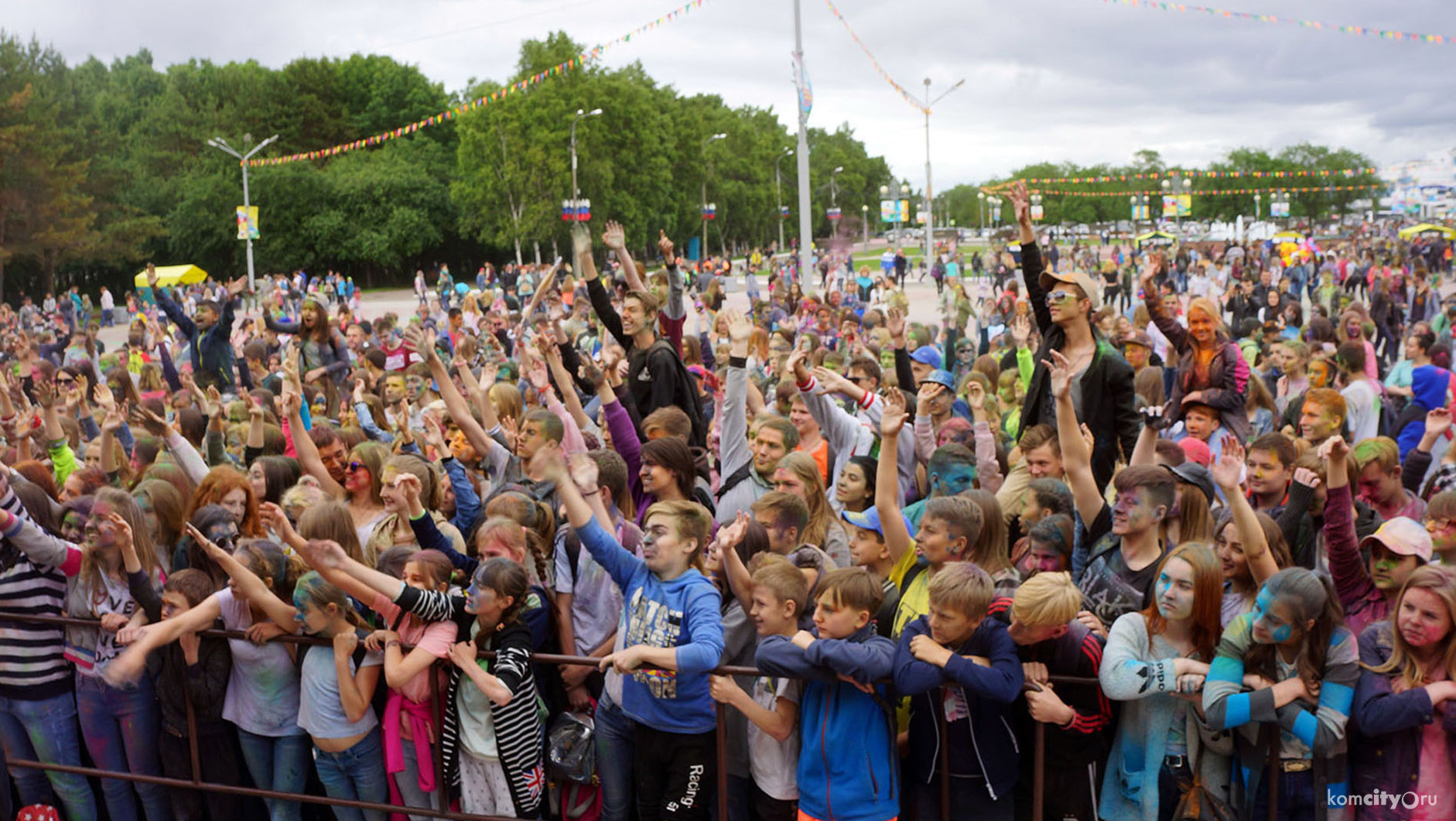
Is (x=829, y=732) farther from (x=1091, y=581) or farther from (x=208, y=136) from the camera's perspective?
(x=208, y=136)

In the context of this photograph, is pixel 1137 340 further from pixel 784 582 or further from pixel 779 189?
pixel 779 189

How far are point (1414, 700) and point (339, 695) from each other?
3690 millimetres

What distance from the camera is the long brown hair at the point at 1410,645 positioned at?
3.41 meters

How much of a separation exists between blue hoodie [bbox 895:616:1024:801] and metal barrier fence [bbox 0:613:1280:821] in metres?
0.05

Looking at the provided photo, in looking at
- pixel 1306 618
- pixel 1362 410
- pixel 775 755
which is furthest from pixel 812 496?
pixel 1362 410

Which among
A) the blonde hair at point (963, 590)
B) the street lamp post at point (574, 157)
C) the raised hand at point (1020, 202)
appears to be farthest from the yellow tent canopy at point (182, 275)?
the blonde hair at point (963, 590)

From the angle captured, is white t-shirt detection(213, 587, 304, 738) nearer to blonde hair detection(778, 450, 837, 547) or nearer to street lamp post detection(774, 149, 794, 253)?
blonde hair detection(778, 450, 837, 547)

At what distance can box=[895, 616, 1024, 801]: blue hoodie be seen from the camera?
362 centimetres

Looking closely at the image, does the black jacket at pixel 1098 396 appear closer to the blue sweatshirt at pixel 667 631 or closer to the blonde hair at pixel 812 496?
the blonde hair at pixel 812 496

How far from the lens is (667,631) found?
414 cm

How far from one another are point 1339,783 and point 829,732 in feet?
5.25

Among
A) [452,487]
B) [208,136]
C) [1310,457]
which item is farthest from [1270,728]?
[208,136]
